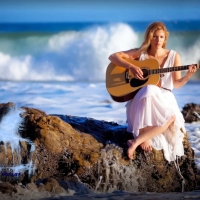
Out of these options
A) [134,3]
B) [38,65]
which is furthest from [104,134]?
[134,3]

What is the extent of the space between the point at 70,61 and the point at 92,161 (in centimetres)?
133

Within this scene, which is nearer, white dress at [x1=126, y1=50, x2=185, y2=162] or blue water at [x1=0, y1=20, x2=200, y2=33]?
white dress at [x1=126, y1=50, x2=185, y2=162]

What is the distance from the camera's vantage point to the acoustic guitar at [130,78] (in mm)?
3203

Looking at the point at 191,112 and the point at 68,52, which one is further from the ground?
the point at 68,52

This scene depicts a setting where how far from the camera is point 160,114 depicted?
10.1 ft

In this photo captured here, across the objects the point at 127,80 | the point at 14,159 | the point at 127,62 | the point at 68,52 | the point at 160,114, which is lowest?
the point at 14,159

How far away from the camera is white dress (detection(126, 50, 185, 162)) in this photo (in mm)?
3062

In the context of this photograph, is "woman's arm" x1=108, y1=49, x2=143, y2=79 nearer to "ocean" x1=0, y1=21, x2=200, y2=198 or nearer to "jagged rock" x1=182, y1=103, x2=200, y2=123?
"ocean" x1=0, y1=21, x2=200, y2=198

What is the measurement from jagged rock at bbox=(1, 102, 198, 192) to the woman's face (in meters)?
0.73

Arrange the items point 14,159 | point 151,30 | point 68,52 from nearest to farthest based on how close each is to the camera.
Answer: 1. point 14,159
2. point 151,30
3. point 68,52

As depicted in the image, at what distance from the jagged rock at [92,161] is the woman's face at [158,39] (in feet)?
2.40

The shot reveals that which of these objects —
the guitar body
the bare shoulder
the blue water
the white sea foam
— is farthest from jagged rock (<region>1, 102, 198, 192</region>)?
the blue water

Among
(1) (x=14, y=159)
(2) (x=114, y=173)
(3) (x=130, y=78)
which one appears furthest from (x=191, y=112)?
(1) (x=14, y=159)

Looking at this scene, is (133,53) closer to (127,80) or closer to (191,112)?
(127,80)
